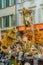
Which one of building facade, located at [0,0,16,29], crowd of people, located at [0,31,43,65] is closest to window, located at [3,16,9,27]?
building facade, located at [0,0,16,29]

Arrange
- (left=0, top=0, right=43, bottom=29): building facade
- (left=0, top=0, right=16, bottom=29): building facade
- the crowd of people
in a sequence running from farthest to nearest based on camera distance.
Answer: (left=0, top=0, right=16, bottom=29): building facade
(left=0, top=0, right=43, bottom=29): building facade
the crowd of people

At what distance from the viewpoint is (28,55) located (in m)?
14.4

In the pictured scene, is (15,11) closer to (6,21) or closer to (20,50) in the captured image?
(6,21)

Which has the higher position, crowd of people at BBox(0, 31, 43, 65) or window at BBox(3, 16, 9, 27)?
crowd of people at BBox(0, 31, 43, 65)

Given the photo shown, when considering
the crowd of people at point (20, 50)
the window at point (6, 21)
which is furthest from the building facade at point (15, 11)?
the crowd of people at point (20, 50)

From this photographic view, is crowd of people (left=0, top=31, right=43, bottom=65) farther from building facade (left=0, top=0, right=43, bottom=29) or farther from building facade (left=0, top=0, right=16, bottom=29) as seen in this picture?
building facade (left=0, top=0, right=16, bottom=29)

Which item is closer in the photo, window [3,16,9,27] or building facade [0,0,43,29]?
building facade [0,0,43,29]

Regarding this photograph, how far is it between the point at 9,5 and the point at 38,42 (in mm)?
13251

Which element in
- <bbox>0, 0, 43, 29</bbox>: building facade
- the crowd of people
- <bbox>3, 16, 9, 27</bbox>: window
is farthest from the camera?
<bbox>3, 16, 9, 27</bbox>: window

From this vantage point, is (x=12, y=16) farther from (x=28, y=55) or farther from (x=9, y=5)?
(x=28, y=55)

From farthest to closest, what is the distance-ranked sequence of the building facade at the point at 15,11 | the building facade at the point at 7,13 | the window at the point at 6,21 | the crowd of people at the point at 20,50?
the window at the point at 6,21
the building facade at the point at 7,13
the building facade at the point at 15,11
the crowd of people at the point at 20,50

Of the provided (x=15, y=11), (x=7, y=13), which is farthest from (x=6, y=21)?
(x=15, y=11)

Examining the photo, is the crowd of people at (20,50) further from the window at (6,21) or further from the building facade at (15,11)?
the window at (6,21)

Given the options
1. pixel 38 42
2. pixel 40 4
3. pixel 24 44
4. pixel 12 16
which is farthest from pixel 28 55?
pixel 12 16
